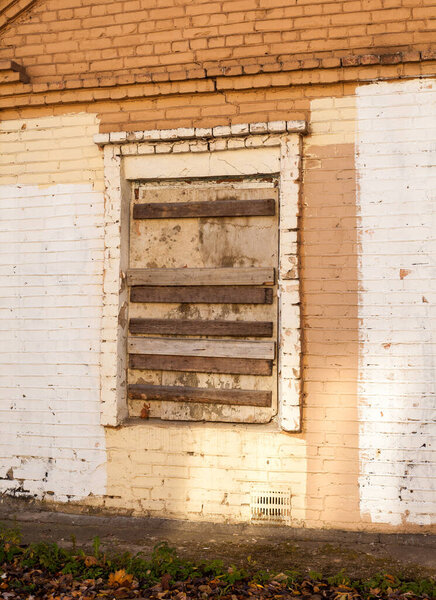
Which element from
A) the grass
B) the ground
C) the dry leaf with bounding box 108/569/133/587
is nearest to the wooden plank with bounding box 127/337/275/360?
the ground

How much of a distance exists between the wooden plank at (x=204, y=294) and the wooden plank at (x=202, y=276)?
2.0 inches

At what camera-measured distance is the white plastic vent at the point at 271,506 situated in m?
5.12

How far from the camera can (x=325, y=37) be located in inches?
207

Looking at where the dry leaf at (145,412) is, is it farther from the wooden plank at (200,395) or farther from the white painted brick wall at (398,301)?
the white painted brick wall at (398,301)

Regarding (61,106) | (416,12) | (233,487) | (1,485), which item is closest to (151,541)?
(233,487)

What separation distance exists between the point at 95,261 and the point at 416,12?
11.0 feet

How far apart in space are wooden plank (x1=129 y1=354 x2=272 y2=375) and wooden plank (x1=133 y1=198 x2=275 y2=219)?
4.04ft

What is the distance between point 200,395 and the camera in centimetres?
545

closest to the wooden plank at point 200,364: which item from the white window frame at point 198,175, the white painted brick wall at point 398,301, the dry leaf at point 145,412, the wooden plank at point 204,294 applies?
the white window frame at point 198,175

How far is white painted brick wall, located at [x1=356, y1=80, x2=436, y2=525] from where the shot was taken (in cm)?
495

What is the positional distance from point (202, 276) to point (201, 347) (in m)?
0.61

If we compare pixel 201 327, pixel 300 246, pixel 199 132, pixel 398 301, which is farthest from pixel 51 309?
pixel 398 301

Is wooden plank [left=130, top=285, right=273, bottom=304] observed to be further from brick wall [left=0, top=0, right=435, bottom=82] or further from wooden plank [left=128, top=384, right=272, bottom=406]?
brick wall [left=0, top=0, right=435, bottom=82]

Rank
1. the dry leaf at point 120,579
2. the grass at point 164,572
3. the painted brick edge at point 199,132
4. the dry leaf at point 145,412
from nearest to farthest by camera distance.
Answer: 1. the grass at point 164,572
2. the dry leaf at point 120,579
3. the painted brick edge at point 199,132
4. the dry leaf at point 145,412
